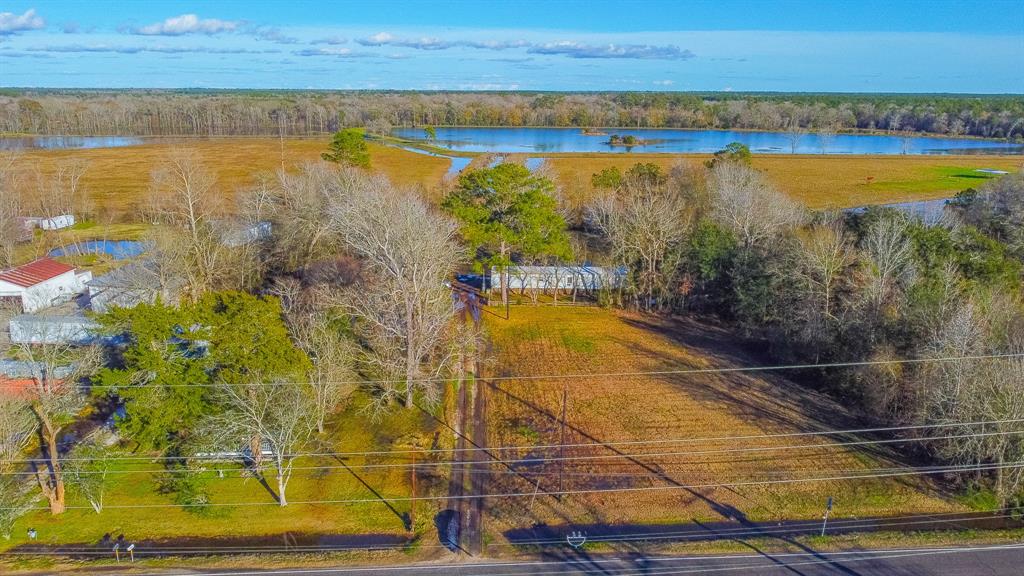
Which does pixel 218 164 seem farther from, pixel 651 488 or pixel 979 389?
pixel 979 389

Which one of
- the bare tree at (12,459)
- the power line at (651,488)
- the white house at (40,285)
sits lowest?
the power line at (651,488)

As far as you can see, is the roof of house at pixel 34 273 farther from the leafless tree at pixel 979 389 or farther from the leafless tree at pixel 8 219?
the leafless tree at pixel 979 389

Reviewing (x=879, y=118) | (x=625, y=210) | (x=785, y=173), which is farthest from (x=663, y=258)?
(x=879, y=118)

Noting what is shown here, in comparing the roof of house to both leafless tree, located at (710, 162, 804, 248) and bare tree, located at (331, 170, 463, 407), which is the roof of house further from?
leafless tree, located at (710, 162, 804, 248)

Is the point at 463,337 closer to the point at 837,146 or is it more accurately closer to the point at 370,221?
the point at 370,221

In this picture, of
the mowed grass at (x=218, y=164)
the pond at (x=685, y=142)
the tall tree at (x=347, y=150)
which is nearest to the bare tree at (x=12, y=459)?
the tall tree at (x=347, y=150)
